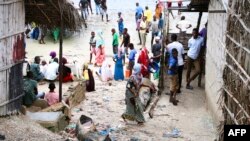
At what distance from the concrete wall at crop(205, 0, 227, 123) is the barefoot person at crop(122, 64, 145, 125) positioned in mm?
1538

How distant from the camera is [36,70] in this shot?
1461 cm

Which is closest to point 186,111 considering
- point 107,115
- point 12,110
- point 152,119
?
point 152,119

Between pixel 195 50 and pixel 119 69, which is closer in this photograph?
pixel 195 50

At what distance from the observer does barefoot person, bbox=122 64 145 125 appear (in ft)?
35.6

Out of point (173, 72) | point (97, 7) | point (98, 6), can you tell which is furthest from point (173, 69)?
point (97, 7)

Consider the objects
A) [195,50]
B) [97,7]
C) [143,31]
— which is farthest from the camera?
[97,7]

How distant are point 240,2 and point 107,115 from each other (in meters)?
6.18

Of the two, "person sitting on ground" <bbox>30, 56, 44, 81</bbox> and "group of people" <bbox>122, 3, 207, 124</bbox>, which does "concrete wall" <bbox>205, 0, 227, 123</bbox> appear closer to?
"group of people" <bbox>122, 3, 207, 124</bbox>

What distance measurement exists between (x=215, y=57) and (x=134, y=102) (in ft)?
6.59

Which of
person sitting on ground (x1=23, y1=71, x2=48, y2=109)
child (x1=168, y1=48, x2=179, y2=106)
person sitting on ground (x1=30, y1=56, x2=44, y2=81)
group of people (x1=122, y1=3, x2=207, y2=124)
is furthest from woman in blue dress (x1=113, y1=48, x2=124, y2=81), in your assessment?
person sitting on ground (x1=23, y1=71, x2=48, y2=109)

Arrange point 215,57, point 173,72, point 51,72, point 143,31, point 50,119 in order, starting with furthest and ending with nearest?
point 143,31 → point 51,72 → point 173,72 → point 215,57 → point 50,119

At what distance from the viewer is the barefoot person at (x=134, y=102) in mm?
10836

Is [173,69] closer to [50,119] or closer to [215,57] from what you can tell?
[215,57]

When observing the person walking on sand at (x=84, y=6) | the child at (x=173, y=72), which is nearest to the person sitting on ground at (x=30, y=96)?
the child at (x=173, y=72)
